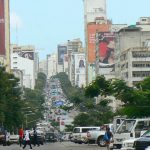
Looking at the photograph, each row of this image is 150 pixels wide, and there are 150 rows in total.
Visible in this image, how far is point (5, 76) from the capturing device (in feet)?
292

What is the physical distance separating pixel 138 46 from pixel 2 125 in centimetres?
5070

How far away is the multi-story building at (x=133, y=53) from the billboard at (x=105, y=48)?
10345mm

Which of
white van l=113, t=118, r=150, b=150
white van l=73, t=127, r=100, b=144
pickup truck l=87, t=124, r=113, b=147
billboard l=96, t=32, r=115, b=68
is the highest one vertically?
billboard l=96, t=32, r=115, b=68

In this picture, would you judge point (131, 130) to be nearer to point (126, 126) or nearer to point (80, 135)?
point (126, 126)

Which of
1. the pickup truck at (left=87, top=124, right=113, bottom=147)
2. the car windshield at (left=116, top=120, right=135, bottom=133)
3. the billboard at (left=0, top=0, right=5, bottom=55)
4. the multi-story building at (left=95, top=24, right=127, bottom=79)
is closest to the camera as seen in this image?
the car windshield at (left=116, top=120, right=135, bottom=133)

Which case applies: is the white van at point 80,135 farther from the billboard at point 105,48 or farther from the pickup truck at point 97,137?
the billboard at point 105,48

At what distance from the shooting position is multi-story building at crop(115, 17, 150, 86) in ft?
413

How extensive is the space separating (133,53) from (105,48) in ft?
117

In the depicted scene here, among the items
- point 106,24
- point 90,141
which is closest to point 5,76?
point 90,141

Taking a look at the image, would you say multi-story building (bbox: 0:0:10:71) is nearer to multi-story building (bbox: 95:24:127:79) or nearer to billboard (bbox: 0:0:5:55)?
billboard (bbox: 0:0:5:55)

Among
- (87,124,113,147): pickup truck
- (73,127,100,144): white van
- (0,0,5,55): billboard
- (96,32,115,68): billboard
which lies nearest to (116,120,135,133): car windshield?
(87,124,113,147): pickup truck

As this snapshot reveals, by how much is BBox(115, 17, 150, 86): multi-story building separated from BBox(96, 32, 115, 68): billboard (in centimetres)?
1035

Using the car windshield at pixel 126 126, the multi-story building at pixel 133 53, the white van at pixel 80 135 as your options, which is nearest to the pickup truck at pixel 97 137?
the white van at pixel 80 135

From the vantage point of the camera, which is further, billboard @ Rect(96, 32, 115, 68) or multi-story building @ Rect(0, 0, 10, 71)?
billboard @ Rect(96, 32, 115, 68)
